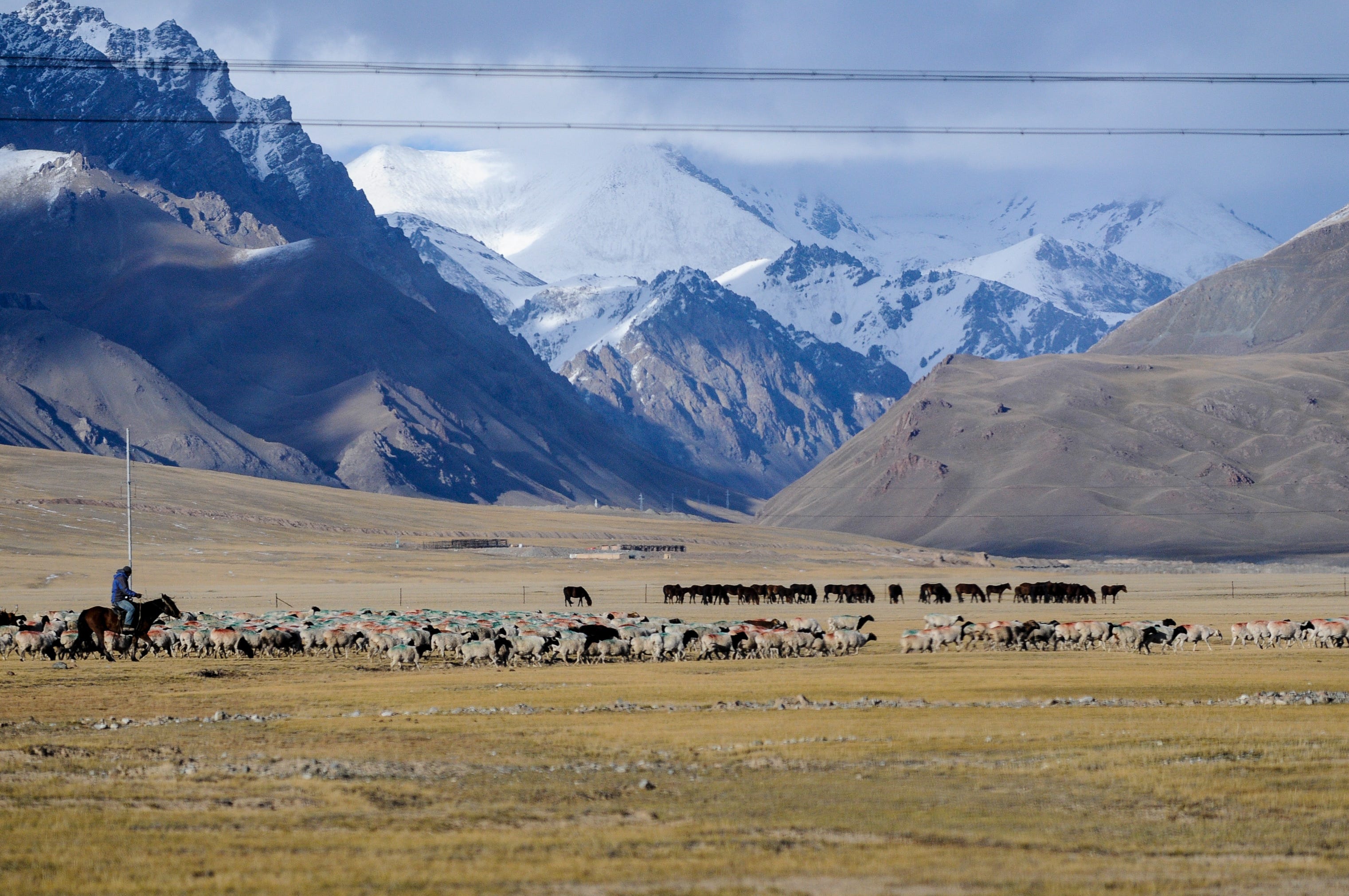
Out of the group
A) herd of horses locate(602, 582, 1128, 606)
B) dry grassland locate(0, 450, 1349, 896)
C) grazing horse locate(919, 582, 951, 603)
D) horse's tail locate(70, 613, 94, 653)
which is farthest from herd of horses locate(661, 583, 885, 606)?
horse's tail locate(70, 613, 94, 653)

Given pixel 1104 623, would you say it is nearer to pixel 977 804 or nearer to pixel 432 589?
pixel 977 804

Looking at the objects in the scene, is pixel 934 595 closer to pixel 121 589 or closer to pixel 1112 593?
pixel 1112 593

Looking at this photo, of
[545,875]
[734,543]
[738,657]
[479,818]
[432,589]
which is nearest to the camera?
[545,875]

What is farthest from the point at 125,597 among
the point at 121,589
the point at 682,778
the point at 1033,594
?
the point at 1033,594

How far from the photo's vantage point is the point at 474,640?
44.7m

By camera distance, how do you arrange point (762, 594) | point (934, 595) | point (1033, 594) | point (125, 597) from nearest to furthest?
point (125, 597), point (934, 595), point (1033, 594), point (762, 594)

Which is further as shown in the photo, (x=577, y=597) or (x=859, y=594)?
(x=859, y=594)

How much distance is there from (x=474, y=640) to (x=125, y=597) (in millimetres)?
10178

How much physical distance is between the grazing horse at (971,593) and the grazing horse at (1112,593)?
684 centimetres

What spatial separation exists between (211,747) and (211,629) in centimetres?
2444

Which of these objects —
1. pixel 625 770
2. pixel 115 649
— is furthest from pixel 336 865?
pixel 115 649

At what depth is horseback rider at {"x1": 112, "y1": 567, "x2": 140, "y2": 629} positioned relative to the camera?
39375 mm

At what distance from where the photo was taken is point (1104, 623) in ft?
160

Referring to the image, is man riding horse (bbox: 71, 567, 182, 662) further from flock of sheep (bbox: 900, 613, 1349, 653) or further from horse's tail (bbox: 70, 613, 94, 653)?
flock of sheep (bbox: 900, 613, 1349, 653)
